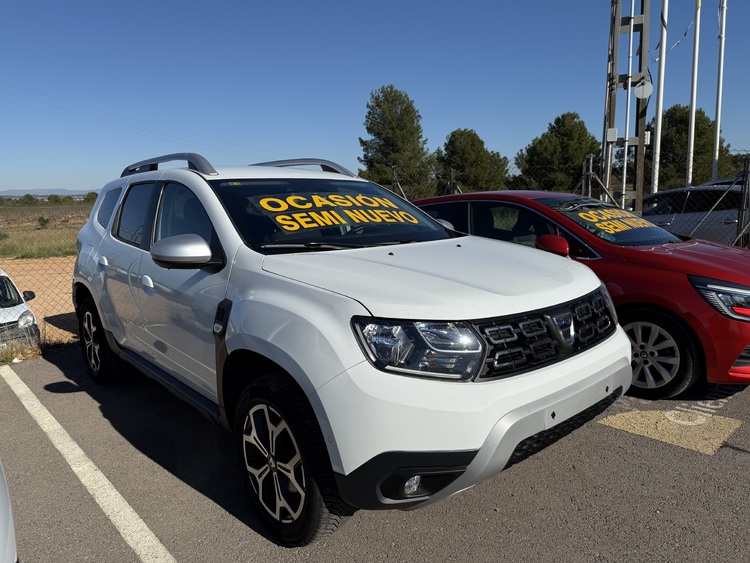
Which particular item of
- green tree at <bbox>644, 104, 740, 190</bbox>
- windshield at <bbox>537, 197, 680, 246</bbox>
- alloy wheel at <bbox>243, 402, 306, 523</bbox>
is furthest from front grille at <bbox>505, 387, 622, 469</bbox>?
green tree at <bbox>644, 104, 740, 190</bbox>

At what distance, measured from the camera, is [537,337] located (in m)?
2.35

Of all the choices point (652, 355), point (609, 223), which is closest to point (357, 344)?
point (652, 355)

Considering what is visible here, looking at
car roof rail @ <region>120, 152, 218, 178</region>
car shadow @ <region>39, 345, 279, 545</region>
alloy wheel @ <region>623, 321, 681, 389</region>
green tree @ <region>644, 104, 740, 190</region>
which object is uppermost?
green tree @ <region>644, 104, 740, 190</region>

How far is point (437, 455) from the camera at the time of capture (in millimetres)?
2078

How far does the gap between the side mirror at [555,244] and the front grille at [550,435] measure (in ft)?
5.88

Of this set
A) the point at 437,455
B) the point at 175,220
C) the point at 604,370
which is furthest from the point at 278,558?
the point at 175,220

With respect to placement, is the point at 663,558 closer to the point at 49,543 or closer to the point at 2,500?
the point at 2,500

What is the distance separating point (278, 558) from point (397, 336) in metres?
1.17

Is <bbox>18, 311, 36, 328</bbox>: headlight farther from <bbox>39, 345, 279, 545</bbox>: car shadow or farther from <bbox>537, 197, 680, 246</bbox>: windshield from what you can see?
<bbox>537, 197, 680, 246</bbox>: windshield

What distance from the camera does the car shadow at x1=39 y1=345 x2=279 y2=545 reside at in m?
3.08

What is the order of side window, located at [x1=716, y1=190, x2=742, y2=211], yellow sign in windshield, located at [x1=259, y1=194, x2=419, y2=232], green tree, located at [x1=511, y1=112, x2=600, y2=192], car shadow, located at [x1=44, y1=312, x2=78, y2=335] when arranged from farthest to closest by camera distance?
1. green tree, located at [x1=511, y1=112, x2=600, y2=192]
2. side window, located at [x1=716, y1=190, x2=742, y2=211]
3. car shadow, located at [x1=44, y1=312, x2=78, y2=335]
4. yellow sign in windshield, located at [x1=259, y1=194, x2=419, y2=232]

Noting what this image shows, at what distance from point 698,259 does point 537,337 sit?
238 centimetres

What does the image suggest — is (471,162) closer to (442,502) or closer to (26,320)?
(26,320)

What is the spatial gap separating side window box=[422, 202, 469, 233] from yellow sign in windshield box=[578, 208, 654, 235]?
1123mm
